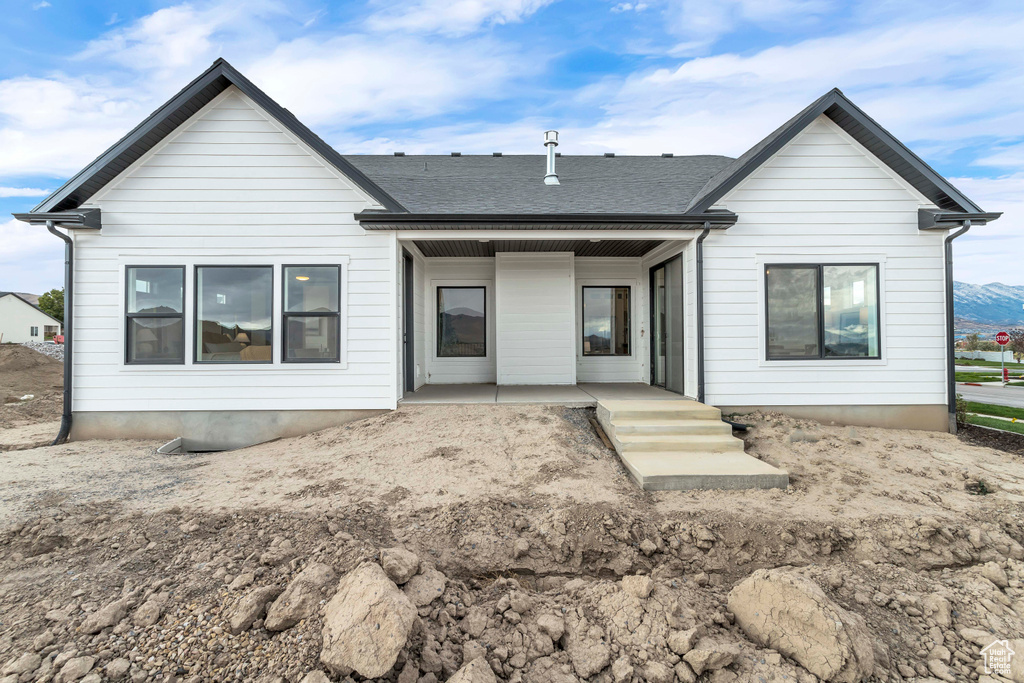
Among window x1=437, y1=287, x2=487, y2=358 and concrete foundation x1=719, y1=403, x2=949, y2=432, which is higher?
window x1=437, y1=287, x2=487, y2=358

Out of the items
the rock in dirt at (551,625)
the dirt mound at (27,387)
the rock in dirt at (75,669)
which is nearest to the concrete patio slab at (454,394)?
the rock in dirt at (551,625)

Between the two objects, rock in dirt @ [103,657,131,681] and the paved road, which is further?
the paved road

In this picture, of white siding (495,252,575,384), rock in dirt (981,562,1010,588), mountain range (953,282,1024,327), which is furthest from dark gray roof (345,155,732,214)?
mountain range (953,282,1024,327)

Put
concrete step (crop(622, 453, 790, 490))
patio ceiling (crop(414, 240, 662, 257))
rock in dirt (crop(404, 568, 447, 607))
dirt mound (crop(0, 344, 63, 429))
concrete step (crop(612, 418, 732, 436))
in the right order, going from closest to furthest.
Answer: rock in dirt (crop(404, 568, 447, 607)) → concrete step (crop(622, 453, 790, 490)) → concrete step (crop(612, 418, 732, 436)) → patio ceiling (crop(414, 240, 662, 257)) → dirt mound (crop(0, 344, 63, 429))

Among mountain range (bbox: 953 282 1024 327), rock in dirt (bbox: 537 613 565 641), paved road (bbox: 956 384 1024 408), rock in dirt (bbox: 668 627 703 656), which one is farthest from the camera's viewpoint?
mountain range (bbox: 953 282 1024 327)

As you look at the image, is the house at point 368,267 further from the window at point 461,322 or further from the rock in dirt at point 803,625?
the rock in dirt at point 803,625

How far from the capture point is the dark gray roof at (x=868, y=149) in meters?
6.43

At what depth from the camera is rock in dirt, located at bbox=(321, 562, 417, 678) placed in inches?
92.5

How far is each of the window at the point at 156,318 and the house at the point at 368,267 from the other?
0.10 feet

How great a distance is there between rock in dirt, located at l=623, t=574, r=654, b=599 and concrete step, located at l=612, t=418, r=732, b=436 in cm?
264

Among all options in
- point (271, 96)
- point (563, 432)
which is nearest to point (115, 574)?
point (563, 432)

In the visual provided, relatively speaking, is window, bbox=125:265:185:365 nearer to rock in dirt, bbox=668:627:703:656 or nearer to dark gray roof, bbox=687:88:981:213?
rock in dirt, bbox=668:627:703:656

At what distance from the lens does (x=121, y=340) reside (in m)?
6.50

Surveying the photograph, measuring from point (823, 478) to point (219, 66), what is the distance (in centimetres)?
920
